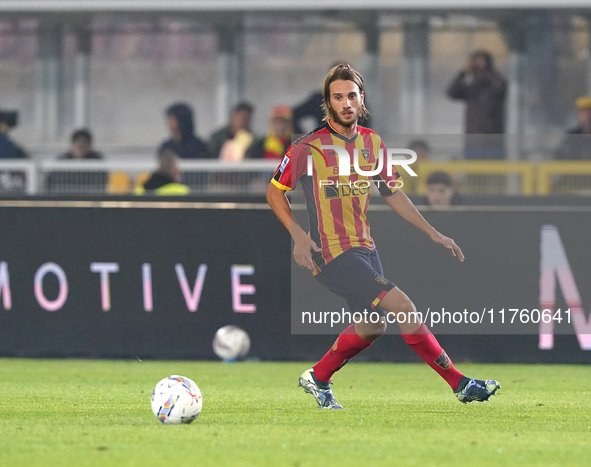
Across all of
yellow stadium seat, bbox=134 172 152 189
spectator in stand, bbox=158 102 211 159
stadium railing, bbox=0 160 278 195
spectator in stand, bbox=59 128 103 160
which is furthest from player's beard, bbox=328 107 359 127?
spectator in stand, bbox=59 128 103 160

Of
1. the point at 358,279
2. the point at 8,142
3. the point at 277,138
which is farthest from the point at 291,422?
the point at 8,142

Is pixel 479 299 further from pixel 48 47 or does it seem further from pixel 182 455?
pixel 48 47

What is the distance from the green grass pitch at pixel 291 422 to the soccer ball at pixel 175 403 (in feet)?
0.34

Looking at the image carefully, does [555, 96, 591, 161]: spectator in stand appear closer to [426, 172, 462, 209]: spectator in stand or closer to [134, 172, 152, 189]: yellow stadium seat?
[426, 172, 462, 209]: spectator in stand

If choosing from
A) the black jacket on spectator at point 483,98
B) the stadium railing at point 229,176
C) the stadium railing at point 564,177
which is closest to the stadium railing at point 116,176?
the stadium railing at point 229,176

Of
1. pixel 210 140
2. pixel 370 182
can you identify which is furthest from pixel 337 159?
pixel 210 140

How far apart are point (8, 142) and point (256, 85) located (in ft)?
10.9

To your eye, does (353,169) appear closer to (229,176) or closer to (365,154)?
(365,154)

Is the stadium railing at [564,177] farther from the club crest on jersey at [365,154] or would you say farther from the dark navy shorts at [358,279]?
the dark navy shorts at [358,279]

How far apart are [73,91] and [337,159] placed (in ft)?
29.6

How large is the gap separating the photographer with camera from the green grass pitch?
4491 millimetres

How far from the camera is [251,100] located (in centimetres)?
1559

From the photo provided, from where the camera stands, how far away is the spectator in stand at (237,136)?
14.0m

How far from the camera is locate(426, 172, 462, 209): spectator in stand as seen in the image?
1155 cm
